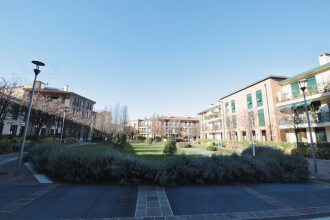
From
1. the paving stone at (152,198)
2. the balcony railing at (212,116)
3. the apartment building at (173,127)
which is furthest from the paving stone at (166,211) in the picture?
the apartment building at (173,127)

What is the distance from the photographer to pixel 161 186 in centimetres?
666

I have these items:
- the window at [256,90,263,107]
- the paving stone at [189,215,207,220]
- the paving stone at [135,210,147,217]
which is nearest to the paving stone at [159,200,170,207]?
the paving stone at [135,210,147,217]

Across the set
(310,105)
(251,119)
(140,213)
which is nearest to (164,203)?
(140,213)

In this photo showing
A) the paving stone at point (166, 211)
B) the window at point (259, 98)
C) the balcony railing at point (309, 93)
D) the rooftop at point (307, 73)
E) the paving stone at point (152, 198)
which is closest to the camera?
the paving stone at point (166, 211)

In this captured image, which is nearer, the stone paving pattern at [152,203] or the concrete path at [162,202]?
the concrete path at [162,202]

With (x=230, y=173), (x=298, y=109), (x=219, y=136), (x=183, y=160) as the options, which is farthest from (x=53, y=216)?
(x=219, y=136)

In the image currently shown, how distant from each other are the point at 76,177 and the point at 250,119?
90.4ft

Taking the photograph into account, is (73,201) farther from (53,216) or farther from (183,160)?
(183,160)

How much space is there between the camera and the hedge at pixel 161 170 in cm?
679

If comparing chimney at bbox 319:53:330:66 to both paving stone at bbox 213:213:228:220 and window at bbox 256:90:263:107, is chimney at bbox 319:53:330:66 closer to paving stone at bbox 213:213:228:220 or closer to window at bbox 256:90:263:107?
window at bbox 256:90:263:107

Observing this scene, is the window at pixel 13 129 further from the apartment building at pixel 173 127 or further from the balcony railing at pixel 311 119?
the apartment building at pixel 173 127

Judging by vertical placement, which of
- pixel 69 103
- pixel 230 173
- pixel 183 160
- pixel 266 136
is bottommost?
pixel 230 173

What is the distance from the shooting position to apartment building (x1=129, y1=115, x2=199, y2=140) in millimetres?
70188

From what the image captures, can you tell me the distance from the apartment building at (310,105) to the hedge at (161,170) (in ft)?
50.5
